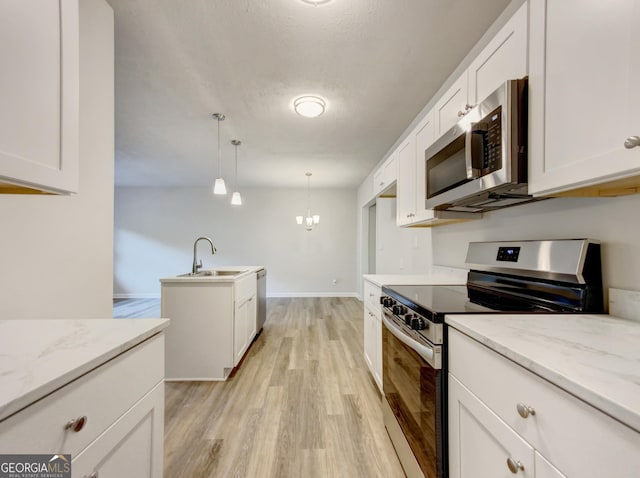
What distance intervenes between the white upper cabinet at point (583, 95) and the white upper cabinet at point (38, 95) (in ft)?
5.13

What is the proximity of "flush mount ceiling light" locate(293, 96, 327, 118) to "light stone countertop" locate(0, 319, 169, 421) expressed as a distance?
7.12ft

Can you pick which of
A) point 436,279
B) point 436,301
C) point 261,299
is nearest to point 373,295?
point 436,279

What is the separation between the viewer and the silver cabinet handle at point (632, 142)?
672 millimetres

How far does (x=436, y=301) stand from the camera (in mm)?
1271

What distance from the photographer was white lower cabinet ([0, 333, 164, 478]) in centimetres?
54

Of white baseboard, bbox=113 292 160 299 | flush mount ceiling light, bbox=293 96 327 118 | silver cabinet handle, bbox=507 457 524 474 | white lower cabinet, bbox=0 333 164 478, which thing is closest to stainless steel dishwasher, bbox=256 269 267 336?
flush mount ceiling light, bbox=293 96 327 118

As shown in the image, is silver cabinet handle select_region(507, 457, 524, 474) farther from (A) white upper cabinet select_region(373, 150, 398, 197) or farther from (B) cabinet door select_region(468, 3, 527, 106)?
(A) white upper cabinet select_region(373, 150, 398, 197)

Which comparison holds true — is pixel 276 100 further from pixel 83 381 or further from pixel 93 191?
pixel 83 381

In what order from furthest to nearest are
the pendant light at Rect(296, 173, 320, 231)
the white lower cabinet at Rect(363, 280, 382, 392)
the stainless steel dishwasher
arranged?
1. the pendant light at Rect(296, 173, 320, 231)
2. the stainless steel dishwasher
3. the white lower cabinet at Rect(363, 280, 382, 392)

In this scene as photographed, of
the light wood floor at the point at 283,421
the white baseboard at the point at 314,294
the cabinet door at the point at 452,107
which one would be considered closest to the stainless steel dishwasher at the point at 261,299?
the light wood floor at the point at 283,421

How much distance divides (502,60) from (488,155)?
41 cm

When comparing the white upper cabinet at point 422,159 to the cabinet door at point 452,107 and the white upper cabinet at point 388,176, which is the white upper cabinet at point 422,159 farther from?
the white upper cabinet at point 388,176

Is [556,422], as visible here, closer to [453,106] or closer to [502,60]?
[502,60]

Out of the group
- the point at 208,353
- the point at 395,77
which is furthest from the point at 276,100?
the point at 208,353
